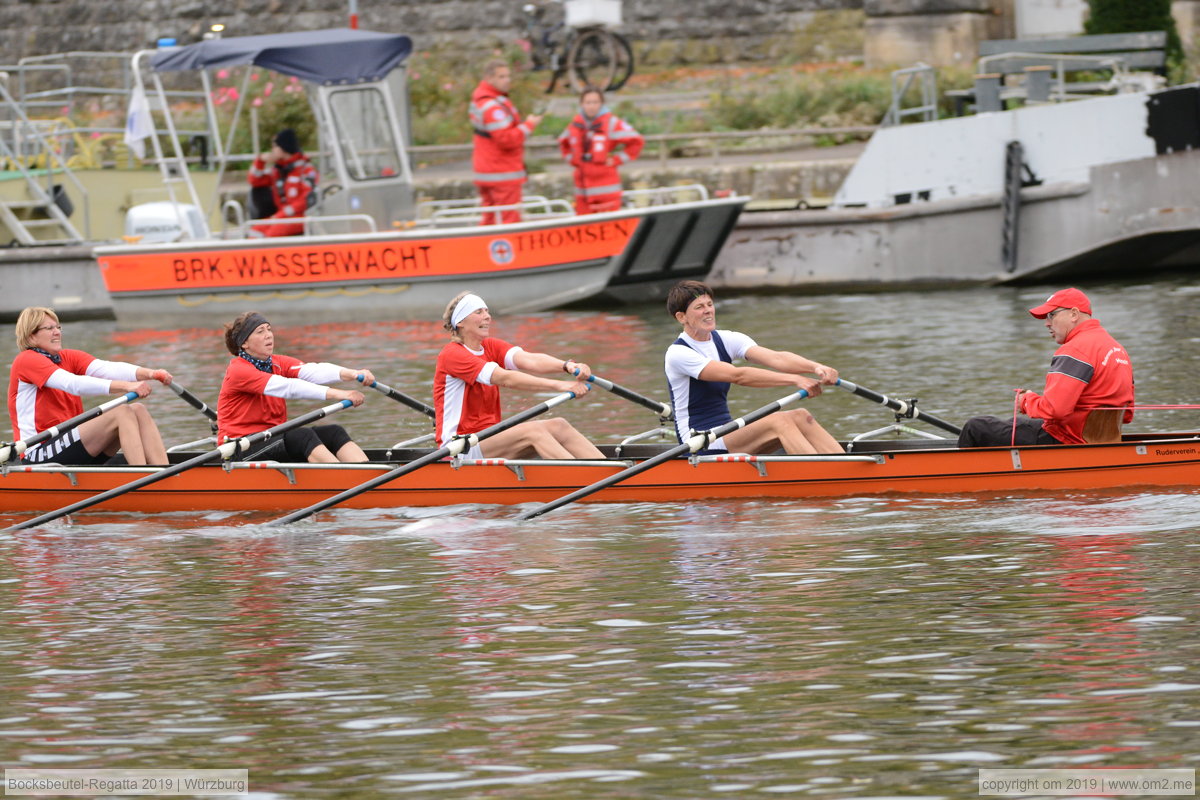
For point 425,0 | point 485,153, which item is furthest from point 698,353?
point 425,0

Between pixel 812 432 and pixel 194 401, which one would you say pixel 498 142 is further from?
pixel 812 432

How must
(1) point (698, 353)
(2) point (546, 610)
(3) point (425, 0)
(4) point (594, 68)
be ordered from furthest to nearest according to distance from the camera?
(3) point (425, 0) → (4) point (594, 68) → (1) point (698, 353) → (2) point (546, 610)

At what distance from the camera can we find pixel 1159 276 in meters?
20.6

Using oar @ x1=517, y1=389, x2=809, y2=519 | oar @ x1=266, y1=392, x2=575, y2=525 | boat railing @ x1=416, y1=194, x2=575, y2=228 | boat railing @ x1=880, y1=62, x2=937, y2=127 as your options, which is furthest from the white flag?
oar @ x1=517, y1=389, x2=809, y2=519

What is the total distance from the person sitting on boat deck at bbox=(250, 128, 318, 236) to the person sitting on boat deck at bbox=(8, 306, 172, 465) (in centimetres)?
865

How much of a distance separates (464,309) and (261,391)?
4.08ft

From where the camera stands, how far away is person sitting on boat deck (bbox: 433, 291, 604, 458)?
10.3m

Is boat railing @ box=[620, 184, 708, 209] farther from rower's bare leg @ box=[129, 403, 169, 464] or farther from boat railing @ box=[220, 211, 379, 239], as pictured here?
rower's bare leg @ box=[129, 403, 169, 464]

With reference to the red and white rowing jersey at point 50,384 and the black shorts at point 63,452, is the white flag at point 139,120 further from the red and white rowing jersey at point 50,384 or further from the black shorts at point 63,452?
the black shorts at point 63,452

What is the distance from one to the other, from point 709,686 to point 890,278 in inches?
564

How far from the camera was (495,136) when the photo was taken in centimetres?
1898

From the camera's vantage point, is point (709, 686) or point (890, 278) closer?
point (709, 686)

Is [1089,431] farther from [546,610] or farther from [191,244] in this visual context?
[191,244]

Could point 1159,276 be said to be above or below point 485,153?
below
